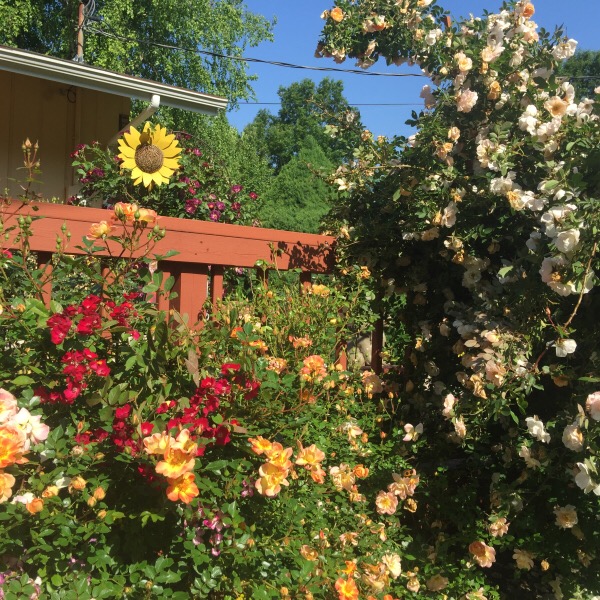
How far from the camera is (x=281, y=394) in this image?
182 cm

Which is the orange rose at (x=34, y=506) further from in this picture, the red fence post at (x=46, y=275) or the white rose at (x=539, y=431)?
the white rose at (x=539, y=431)

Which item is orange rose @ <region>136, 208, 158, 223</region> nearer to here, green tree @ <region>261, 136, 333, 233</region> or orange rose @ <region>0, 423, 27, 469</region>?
orange rose @ <region>0, 423, 27, 469</region>

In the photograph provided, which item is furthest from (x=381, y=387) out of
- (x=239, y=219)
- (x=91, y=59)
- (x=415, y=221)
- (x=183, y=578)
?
(x=91, y=59)

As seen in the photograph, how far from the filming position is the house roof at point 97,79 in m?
5.34

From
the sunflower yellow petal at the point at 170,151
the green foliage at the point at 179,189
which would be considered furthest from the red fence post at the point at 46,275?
the green foliage at the point at 179,189

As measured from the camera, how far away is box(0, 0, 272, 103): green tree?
1484 centimetres

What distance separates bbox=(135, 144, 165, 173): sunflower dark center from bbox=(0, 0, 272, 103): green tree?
40.5ft

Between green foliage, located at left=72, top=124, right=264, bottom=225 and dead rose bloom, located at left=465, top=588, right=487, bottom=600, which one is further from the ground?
green foliage, located at left=72, top=124, right=264, bottom=225

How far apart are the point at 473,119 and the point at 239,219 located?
2260 millimetres

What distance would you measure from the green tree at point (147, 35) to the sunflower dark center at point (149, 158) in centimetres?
1233

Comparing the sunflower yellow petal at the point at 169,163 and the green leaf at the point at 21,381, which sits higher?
the sunflower yellow petal at the point at 169,163

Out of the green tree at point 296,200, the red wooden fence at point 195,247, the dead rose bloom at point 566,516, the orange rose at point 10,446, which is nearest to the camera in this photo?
the orange rose at point 10,446

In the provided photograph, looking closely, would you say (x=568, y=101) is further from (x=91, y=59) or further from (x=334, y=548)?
(x=91, y=59)

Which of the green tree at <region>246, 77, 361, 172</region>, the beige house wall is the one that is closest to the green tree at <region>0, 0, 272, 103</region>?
the beige house wall
